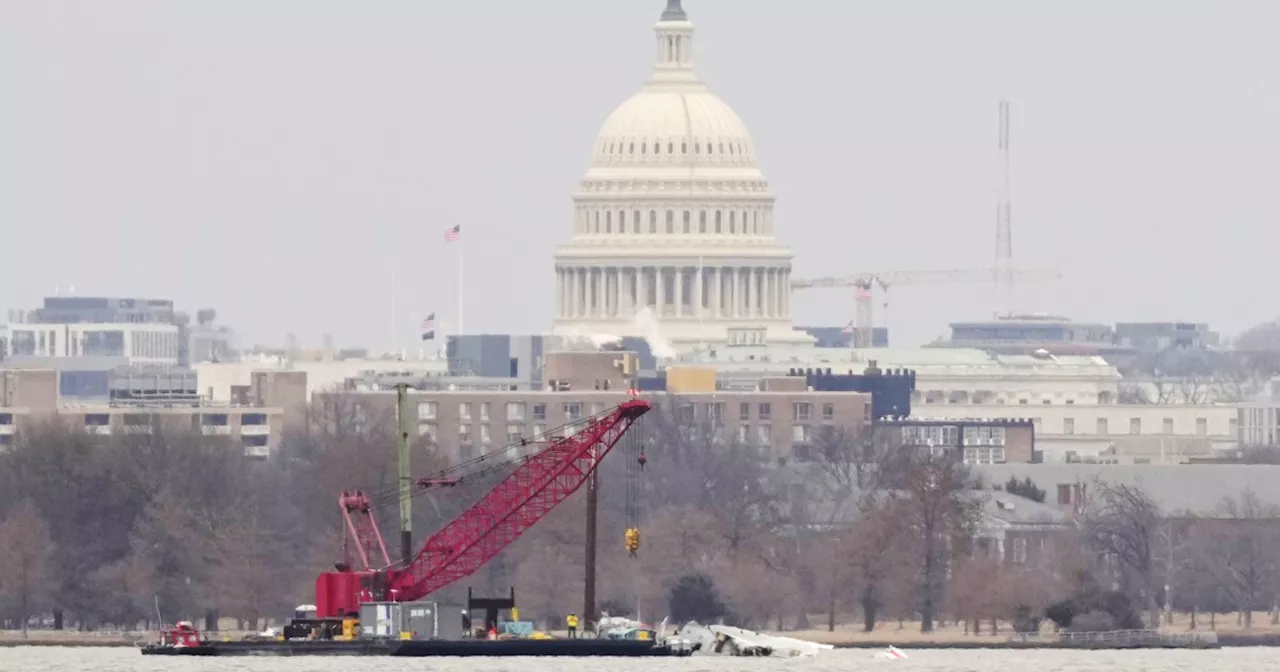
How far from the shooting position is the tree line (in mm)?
172000

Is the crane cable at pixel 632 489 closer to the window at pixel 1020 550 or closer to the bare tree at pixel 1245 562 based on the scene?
the window at pixel 1020 550

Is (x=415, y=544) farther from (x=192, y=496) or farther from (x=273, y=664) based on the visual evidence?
(x=273, y=664)

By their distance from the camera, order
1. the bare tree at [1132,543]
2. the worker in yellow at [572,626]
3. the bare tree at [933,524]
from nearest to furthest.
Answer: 1. the worker in yellow at [572,626]
2. the bare tree at [933,524]
3. the bare tree at [1132,543]

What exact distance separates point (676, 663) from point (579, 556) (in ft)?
106

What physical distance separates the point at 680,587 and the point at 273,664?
1219 inches

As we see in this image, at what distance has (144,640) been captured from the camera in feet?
534

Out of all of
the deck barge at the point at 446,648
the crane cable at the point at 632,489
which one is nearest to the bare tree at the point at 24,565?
the crane cable at the point at 632,489

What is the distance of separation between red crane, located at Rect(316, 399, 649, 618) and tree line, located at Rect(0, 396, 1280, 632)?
727cm

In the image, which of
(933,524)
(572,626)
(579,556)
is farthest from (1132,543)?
(572,626)

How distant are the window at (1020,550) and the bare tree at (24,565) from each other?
28.8 metres

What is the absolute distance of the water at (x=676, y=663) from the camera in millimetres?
141250

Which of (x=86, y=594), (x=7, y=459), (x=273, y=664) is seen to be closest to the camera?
(x=273, y=664)

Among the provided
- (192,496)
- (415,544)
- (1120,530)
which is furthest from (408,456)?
(1120,530)

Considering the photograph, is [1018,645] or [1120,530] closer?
[1018,645]
